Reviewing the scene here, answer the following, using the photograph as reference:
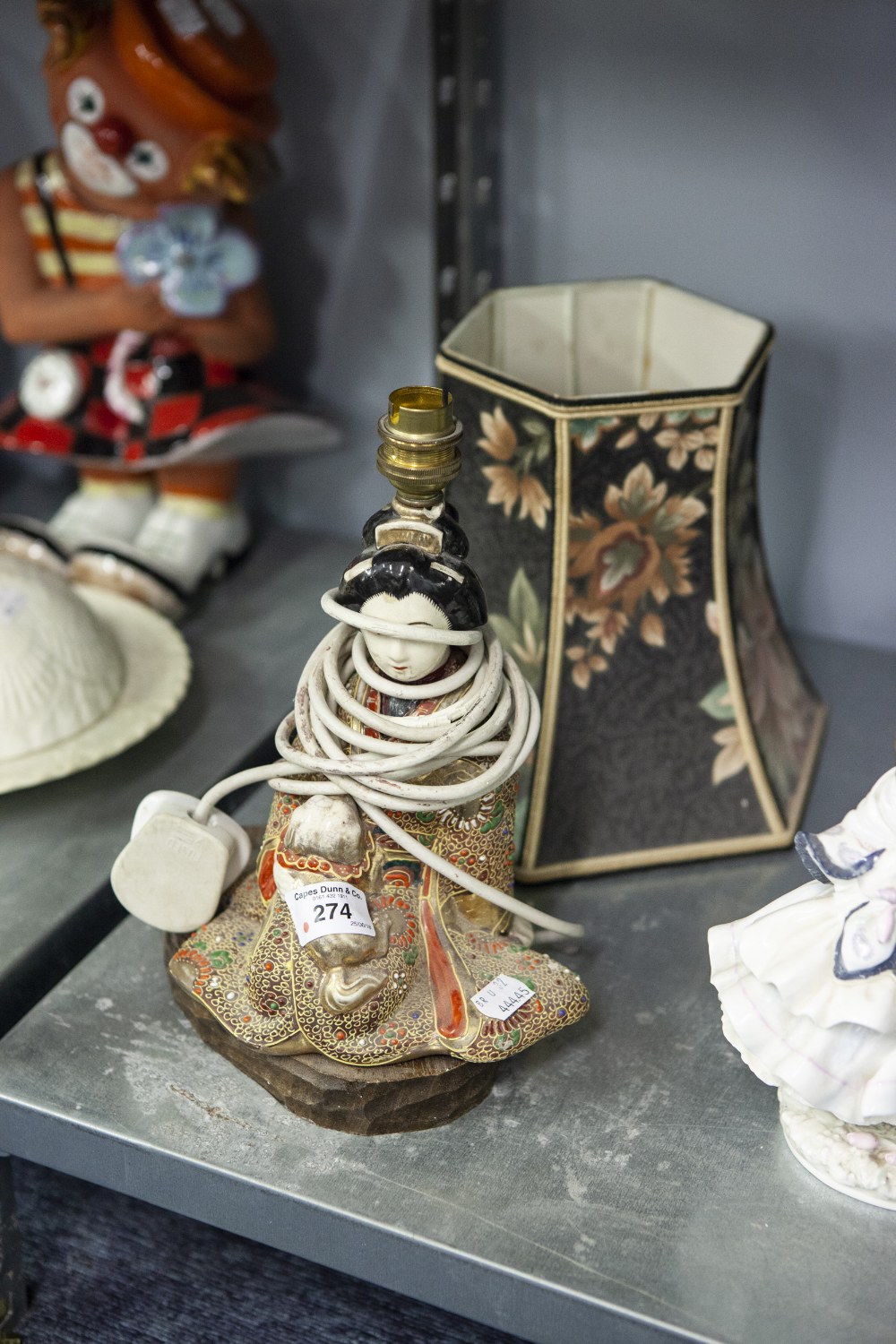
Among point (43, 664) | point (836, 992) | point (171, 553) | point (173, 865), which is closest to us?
point (836, 992)

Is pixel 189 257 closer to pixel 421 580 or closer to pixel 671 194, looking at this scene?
pixel 671 194

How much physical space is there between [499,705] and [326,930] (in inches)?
5.6

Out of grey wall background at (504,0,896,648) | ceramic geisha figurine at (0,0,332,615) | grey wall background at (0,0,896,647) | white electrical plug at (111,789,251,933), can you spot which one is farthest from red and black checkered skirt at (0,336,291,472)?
white electrical plug at (111,789,251,933)

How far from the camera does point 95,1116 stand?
2.52 ft

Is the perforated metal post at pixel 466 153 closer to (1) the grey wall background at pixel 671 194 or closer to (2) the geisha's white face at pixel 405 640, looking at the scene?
(1) the grey wall background at pixel 671 194

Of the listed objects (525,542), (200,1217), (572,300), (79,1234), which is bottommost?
(79,1234)

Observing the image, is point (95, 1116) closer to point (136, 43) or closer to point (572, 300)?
point (572, 300)

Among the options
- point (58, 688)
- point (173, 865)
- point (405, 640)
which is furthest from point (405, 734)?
point (58, 688)

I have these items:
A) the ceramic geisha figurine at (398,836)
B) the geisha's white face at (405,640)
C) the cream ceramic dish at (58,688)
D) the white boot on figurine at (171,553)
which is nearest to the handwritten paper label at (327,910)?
the ceramic geisha figurine at (398,836)

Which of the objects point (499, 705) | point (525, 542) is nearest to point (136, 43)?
point (525, 542)

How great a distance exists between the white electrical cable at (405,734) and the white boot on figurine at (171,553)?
48 centimetres

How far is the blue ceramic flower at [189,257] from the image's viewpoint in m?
1.14

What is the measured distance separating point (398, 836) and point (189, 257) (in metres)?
0.59

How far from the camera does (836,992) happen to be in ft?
2.25
